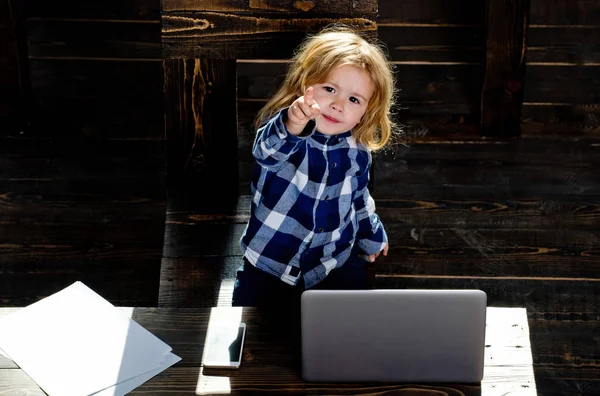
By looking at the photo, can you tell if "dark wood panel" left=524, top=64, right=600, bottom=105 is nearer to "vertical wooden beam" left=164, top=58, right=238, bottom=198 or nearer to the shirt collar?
"vertical wooden beam" left=164, top=58, right=238, bottom=198

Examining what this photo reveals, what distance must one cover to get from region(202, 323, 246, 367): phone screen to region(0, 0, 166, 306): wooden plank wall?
1258 millimetres

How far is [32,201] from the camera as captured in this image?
3.33 m

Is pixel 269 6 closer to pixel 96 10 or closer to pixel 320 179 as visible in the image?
pixel 320 179

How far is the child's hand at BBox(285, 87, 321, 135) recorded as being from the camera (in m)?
1.70

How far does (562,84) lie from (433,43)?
613 millimetres

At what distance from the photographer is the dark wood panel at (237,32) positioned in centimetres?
231

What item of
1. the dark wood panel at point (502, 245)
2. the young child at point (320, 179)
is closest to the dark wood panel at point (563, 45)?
the dark wood panel at point (502, 245)

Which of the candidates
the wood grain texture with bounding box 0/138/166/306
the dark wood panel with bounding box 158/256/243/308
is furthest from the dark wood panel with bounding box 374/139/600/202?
the dark wood panel with bounding box 158/256/243/308

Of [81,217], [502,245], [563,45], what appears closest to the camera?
[502,245]

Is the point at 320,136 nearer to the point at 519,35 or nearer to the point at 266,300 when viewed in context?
the point at 266,300

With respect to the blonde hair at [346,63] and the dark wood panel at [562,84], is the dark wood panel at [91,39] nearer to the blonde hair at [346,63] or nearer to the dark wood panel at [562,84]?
the dark wood panel at [562,84]

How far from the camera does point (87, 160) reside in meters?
3.63

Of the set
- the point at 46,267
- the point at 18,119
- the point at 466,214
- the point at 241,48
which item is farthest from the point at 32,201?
the point at 466,214

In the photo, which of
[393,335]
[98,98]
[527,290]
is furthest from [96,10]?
[393,335]
